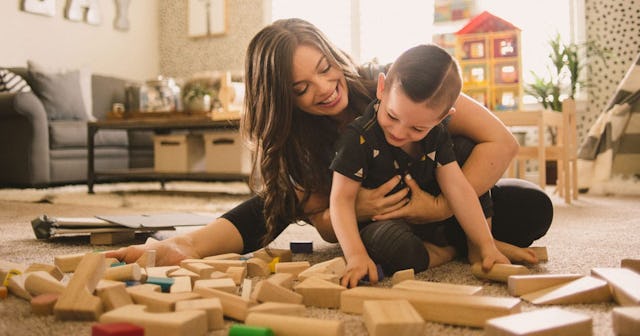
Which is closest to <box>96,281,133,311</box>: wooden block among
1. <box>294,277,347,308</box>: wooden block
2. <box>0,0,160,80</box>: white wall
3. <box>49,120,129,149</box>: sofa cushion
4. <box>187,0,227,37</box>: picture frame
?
<box>294,277,347,308</box>: wooden block

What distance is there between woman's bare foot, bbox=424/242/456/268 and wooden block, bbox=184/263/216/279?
1.43ft

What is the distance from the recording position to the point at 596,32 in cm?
421

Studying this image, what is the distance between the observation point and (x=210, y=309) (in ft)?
2.33

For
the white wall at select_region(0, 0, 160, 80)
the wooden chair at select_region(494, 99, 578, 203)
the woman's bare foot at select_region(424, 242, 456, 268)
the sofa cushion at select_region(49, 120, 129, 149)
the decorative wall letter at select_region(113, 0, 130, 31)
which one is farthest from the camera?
the decorative wall letter at select_region(113, 0, 130, 31)

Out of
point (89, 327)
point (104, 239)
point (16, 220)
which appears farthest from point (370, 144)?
point (16, 220)

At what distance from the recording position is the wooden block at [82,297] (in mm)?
745

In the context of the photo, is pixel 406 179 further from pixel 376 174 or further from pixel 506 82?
pixel 506 82

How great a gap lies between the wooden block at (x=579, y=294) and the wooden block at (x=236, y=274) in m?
0.47

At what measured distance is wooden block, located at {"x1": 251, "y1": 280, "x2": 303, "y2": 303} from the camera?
31.4 inches

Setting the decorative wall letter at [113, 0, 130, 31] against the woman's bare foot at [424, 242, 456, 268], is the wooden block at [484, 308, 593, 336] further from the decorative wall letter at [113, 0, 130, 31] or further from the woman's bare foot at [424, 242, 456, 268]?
the decorative wall letter at [113, 0, 130, 31]

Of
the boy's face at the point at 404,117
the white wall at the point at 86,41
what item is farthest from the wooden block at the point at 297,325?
the white wall at the point at 86,41

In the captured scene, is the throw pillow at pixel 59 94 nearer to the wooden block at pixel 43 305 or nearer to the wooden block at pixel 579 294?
A: the wooden block at pixel 43 305

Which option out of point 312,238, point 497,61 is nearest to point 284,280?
point 312,238

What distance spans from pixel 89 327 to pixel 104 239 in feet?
2.78
